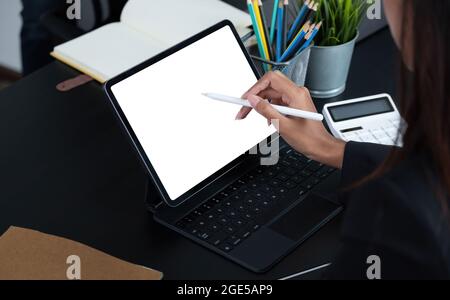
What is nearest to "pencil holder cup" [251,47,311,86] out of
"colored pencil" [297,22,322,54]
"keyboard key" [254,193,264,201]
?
"colored pencil" [297,22,322,54]

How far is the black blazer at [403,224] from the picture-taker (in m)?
0.73

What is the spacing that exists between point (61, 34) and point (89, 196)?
27.6 inches

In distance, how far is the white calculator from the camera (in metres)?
1.19

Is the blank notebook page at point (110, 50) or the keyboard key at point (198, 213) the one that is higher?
the blank notebook page at point (110, 50)

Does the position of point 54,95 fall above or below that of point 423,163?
below

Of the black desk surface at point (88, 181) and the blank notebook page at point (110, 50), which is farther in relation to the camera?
the blank notebook page at point (110, 50)

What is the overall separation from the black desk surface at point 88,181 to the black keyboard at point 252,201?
0.03 meters

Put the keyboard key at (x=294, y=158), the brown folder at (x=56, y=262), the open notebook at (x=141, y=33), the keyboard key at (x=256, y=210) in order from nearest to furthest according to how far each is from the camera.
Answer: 1. the brown folder at (x=56, y=262)
2. the keyboard key at (x=256, y=210)
3. the keyboard key at (x=294, y=158)
4. the open notebook at (x=141, y=33)

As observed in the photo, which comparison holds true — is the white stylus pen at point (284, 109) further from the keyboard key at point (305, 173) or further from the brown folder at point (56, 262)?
the brown folder at point (56, 262)

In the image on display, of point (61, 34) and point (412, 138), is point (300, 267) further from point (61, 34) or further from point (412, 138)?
point (61, 34)

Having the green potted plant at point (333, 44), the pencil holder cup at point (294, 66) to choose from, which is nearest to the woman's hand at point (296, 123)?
the pencil holder cup at point (294, 66)

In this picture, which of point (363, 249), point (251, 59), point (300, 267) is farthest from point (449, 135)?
point (251, 59)

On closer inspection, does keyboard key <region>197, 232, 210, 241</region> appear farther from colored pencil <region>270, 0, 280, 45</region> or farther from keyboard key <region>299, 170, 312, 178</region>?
colored pencil <region>270, 0, 280, 45</region>

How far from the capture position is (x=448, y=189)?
726 millimetres
